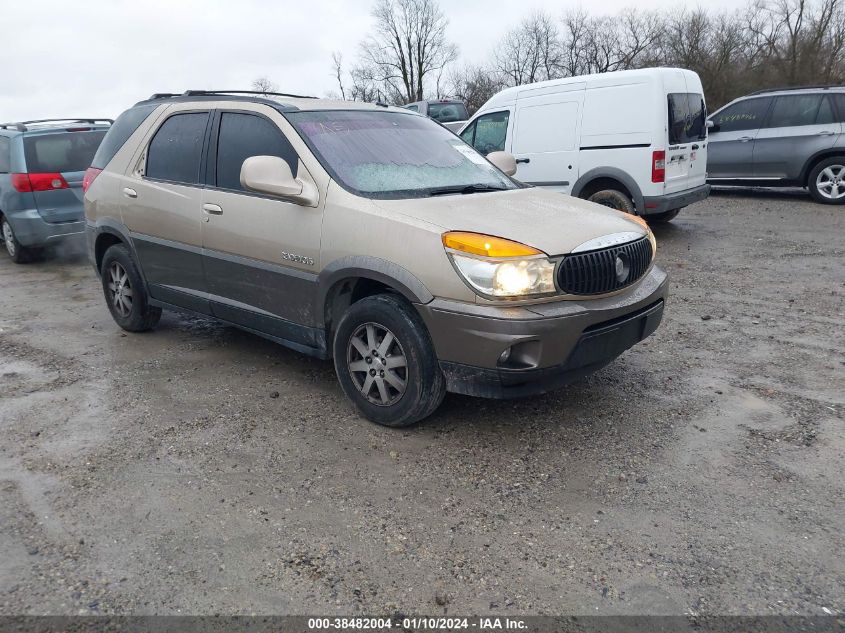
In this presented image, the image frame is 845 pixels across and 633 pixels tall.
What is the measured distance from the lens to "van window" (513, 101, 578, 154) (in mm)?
9008

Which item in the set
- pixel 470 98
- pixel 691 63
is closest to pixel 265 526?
pixel 691 63

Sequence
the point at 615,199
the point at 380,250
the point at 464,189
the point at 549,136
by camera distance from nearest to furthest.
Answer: the point at 380,250
the point at 464,189
the point at 615,199
the point at 549,136

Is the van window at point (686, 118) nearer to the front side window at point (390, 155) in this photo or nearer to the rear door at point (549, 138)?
the rear door at point (549, 138)

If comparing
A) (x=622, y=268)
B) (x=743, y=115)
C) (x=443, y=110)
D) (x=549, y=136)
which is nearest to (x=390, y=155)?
(x=622, y=268)

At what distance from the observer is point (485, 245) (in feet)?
10.9

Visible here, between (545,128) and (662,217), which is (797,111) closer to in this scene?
(662,217)

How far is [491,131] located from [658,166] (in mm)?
2677

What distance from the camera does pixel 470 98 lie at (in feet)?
164

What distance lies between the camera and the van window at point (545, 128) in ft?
29.6

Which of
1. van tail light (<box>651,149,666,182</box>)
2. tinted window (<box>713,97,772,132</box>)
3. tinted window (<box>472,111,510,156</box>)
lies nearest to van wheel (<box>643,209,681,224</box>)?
van tail light (<box>651,149,666,182</box>)

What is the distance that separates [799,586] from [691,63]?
3962 centimetres

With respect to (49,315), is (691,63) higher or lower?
higher

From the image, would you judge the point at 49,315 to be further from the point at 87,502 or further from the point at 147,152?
the point at 87,502

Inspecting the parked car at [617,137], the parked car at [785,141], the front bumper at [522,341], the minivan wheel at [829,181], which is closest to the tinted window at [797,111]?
the parked car at [785,141]
